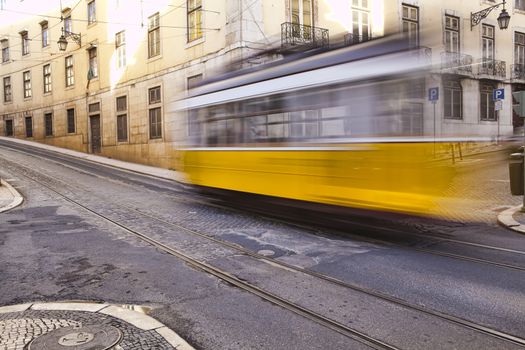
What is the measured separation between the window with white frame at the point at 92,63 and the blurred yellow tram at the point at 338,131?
21.6 m

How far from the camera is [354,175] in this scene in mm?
7578

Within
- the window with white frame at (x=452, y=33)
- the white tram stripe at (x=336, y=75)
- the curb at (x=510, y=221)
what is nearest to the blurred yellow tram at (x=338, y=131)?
the white tram stripe at (x=336, y=75)

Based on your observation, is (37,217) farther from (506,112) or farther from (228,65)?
(506,112)

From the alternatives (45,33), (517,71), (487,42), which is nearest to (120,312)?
(487,42)

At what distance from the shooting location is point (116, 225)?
29.1ft

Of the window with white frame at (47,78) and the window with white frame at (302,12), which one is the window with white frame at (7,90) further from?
the window with white frame at (302,12)

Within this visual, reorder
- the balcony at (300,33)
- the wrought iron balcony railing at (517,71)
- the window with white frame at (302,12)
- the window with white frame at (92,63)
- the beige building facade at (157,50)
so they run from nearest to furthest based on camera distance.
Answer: the balcony at (300,33)
the beige building facade at (157,50)
the window with white frame at (302,12)
the wrought iron balcony railing at (517,71)
the window with white frame at (92,63)

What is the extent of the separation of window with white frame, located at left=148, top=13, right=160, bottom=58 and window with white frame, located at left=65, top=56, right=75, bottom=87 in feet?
32.8

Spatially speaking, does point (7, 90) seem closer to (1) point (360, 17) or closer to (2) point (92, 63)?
(2) point (92, 63)

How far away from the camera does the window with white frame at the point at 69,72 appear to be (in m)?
31.9

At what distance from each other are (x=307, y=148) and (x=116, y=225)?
4009mm

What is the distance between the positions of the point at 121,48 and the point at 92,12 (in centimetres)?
451

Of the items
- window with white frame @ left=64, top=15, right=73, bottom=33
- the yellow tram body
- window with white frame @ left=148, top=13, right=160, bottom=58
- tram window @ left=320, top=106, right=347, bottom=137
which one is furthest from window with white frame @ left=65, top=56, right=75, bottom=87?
tram window @ left=320, top=106, right=347, bottom=137

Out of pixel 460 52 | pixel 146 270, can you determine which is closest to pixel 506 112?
pixel 460 52
